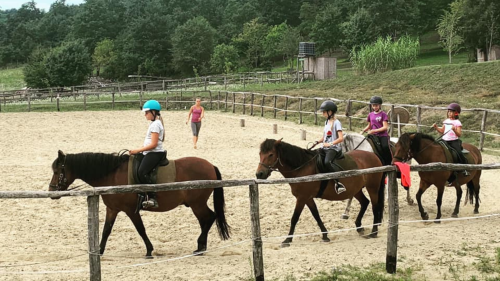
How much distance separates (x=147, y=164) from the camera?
666cm

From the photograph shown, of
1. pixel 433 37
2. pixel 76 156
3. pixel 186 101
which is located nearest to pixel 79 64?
pixel 186 101

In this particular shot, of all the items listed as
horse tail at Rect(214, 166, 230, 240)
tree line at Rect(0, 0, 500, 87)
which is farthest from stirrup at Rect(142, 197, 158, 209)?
tree line at Rect(0, 0, 500, 87)

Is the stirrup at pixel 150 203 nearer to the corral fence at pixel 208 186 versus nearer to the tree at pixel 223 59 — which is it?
the corral fence at pixel 208 186

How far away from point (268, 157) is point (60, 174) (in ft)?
8.89

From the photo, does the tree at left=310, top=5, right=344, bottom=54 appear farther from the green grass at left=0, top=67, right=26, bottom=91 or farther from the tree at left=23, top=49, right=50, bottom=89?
the green grass at left=0, top=67, right=26, bottom=91

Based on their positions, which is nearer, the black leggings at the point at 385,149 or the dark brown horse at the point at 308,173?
the dark brown horse at the point at 308,173

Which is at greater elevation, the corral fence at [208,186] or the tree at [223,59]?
the tree at [223,59]

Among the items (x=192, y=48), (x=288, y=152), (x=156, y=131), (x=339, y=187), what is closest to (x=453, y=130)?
(x=339, y=187)

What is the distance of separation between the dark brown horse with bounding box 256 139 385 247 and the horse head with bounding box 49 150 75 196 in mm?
2494

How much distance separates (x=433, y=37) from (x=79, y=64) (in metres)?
41.9

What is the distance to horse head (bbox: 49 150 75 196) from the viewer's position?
6.67 meters

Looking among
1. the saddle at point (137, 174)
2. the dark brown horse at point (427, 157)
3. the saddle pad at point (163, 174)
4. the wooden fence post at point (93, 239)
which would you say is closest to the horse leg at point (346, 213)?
the dark brown horse at point (427, 157)

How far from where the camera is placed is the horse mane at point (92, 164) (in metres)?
6.76

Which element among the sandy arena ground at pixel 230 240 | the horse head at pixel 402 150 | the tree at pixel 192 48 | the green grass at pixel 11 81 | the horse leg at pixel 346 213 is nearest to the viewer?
the sandy arena ground at pixel 230 240
